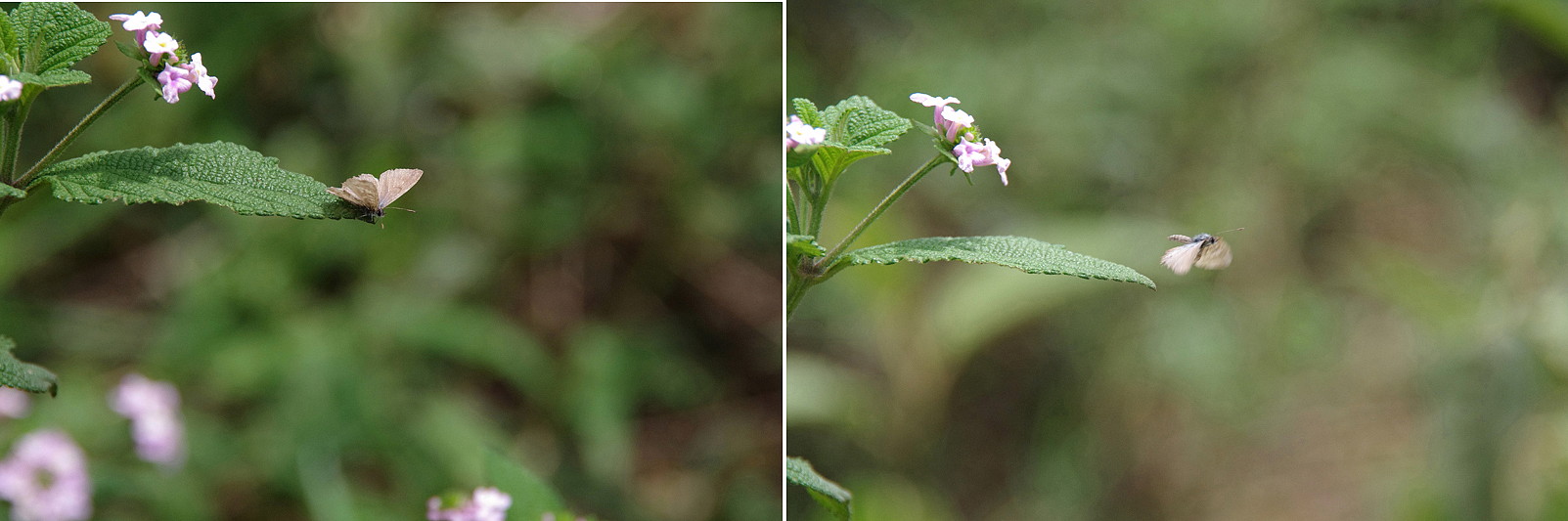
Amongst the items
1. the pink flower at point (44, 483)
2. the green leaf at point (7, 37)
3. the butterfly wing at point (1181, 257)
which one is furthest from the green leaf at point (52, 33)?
the pink flower at point (44, 483)

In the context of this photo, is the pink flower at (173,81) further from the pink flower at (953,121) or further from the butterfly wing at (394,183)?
the pink flower at (953,121)

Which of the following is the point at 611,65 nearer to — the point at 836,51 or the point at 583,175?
the point at 583,175

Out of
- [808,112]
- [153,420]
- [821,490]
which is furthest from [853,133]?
[153,420]

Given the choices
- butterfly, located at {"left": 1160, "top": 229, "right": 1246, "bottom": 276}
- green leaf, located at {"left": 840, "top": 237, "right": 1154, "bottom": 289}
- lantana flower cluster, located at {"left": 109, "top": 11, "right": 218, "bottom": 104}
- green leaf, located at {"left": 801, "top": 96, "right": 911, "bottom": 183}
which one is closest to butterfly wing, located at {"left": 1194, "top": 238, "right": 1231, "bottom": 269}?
butterfly, located at {"left": 1160, "top": 229, "right": 1246, "bottom": 276}

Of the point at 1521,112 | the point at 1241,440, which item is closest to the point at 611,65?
the point at 1241,440

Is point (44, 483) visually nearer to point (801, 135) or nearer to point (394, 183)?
point (394, 183)
